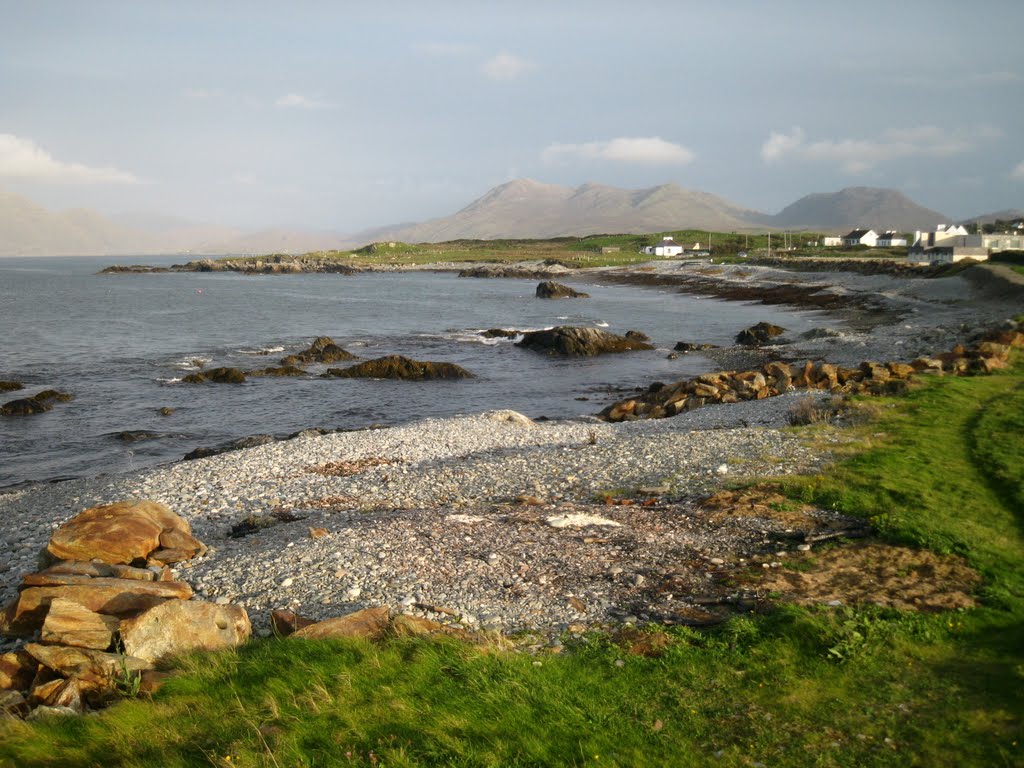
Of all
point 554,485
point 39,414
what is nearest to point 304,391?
point 39,414

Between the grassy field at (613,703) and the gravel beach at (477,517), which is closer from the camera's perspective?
the grassy field at (613,703)

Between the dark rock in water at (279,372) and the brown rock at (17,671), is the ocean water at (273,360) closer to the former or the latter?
the dark rock in water at (279,372)

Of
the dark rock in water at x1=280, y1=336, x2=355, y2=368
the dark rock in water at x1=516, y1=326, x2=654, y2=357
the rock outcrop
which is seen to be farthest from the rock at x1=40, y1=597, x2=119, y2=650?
the dark rock in water at x1=516, y1=326, x2=654, y2=357

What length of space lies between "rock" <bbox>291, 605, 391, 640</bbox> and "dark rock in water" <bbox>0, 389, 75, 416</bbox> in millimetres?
30677

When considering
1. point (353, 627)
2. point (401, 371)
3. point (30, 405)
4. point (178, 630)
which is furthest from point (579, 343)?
point (178, 630)

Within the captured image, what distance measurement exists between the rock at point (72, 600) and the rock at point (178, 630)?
0.86 meters

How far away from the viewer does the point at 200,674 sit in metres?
7.62

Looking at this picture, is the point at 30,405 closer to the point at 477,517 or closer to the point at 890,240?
the point at 477,517

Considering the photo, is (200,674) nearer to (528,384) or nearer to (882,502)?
(882,502)

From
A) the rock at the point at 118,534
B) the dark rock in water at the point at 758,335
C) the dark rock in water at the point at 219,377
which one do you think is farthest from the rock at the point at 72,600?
the dark rock in water at the point at 758,335

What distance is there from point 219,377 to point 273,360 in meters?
7.74

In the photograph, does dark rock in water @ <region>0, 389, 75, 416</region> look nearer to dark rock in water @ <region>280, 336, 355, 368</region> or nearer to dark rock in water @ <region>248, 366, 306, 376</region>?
dark rock in water @ <region>248, 366, 306, 376</region>

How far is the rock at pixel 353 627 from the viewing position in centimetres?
834

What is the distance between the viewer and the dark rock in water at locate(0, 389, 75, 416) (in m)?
32.1
